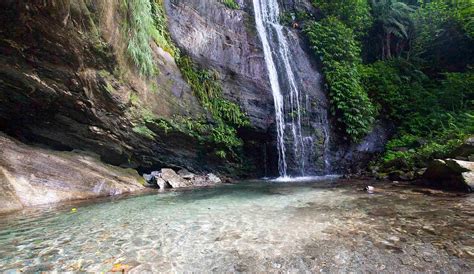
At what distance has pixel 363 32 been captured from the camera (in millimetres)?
16031

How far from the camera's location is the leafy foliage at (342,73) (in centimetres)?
1187

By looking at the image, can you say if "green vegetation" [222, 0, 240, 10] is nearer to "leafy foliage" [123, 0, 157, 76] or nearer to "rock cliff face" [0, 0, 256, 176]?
"rock cliff face" [0, 0, 256, 176]

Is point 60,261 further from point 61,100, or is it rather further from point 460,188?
point 460,188

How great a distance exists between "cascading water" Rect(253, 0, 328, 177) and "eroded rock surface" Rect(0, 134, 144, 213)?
5.92 metres

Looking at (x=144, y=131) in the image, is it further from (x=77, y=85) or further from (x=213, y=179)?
(x=213, y=179)

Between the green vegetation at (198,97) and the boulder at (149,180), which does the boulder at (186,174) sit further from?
the green vegetation at (198,97)

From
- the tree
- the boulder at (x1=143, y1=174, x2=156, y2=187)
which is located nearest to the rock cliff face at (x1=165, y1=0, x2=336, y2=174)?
the boulder at (x1=143, y1=174, x2=156, y2=187)

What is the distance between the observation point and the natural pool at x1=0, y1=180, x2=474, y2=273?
2516 millimetres

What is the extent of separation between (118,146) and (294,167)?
6382 mm

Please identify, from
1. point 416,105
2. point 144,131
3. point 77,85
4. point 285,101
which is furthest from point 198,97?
point 416,105

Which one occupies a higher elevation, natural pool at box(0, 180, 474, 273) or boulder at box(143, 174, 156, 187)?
boulder at box(143, 174, 156, 187)

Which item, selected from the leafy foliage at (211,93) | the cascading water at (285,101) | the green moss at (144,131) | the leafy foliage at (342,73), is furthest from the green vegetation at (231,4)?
the green moss at (144,131)

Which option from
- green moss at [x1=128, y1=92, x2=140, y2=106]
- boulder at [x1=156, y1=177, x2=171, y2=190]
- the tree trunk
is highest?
the tree trunk

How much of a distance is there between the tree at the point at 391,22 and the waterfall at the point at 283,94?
6.49m
